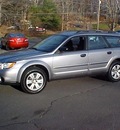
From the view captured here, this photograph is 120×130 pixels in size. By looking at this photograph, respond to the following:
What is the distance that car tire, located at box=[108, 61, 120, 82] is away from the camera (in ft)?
28.3

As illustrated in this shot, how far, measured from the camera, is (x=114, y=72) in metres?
8.73

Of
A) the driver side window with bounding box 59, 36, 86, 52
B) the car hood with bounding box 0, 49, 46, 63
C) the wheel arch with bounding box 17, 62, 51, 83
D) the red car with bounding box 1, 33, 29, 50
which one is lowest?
the red car with bounding box 1, 33, 29, 50

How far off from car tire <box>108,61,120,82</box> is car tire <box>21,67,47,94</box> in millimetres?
2104

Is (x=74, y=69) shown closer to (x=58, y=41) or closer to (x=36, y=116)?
(x=58, y=41)

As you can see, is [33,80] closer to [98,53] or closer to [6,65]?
[6,65]

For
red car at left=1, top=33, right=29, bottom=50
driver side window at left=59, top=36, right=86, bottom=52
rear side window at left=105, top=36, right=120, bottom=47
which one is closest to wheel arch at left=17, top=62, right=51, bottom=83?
driver side window at left=59, top=36, right=86, bottom=52

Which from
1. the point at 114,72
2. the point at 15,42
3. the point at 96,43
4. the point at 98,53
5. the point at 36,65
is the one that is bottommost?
the point at 15,42

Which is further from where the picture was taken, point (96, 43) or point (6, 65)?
point (96, 43)

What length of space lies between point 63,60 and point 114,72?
184cm

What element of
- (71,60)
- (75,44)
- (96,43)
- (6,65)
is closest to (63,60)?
(71,60)

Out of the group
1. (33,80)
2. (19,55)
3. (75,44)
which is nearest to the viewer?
(33,80)

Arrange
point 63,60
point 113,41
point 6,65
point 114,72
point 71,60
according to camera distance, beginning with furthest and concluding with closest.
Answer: point 113,41, point 114,72, point 71,60, point 63,60, point 6,65

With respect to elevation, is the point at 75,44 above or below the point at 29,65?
above

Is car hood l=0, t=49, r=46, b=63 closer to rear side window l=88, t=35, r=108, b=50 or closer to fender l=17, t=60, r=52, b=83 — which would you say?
fender l=17, t=60, r=52, b=83
